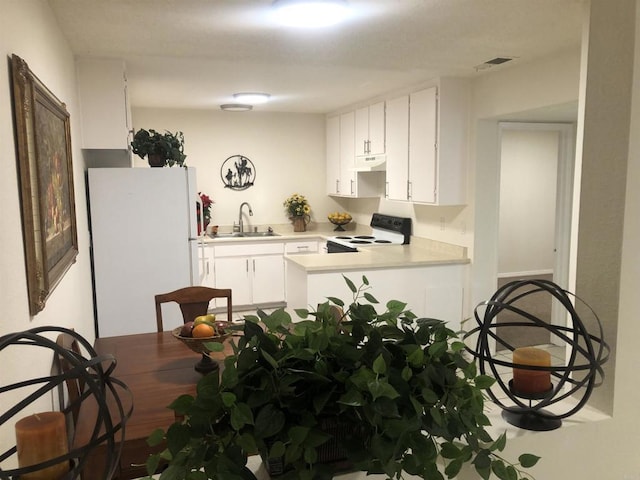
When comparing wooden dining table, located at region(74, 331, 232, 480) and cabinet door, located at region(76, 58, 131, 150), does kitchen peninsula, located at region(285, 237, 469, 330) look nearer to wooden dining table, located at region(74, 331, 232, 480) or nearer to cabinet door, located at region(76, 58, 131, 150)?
wooden dining table, located at region(74, 331, 232, 480)

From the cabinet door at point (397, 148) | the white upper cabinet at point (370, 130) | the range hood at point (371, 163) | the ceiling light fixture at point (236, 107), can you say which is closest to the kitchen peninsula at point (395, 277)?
the cabinet door at point (397, 148)

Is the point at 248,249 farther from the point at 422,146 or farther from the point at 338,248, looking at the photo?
the point at 422,146

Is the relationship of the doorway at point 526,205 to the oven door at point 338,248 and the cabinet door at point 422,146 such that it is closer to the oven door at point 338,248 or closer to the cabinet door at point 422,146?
the oven door at point 338,248

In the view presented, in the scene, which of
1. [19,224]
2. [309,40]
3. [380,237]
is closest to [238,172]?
[380,237]

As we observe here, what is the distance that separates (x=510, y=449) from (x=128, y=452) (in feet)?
3.64

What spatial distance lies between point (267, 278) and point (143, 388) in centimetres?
389

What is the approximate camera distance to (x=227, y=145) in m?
6.08

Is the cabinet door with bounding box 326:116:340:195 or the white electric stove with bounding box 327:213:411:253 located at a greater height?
the cabinet door with bounding box 326:116:340:195

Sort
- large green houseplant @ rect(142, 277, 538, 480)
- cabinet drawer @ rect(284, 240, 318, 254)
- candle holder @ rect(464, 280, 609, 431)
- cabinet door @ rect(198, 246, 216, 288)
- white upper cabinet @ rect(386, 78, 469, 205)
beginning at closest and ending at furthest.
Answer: large green houseplant @ rect(142, 277, 538, 480) < candle holder @ rect(464, 280, 609, 431) < white upper cabinet @ rect(386, 78, 469, 205) < cabinet door @ rect(198, 246, 216, 288) < cabinet drawer @ rect(284, 240, 318, 254)

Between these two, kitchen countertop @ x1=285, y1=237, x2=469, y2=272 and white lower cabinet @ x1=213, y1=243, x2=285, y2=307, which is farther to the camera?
white lower cabinet @ x1=213, y1=243, x2=285, y2=307

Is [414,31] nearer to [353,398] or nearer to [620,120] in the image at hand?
[620,120]

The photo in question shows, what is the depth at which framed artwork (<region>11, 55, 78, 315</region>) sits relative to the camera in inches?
61.3

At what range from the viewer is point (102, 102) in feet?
11.2

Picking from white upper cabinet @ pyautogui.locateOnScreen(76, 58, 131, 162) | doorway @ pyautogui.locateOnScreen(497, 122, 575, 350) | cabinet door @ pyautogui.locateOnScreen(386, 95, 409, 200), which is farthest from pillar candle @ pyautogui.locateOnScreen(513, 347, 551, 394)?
doorway @ pyautogui.locateOnScreen(497, 122, 575, 350)
